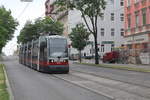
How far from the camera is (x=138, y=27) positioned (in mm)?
55250

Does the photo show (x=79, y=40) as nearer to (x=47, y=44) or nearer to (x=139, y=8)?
(x=139, y=8)

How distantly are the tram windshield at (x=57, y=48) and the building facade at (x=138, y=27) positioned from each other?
1857cm

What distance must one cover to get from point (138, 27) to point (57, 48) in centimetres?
2478

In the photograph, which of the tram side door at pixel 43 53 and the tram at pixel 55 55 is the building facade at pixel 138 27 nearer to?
the tram side door at pixel 43 53

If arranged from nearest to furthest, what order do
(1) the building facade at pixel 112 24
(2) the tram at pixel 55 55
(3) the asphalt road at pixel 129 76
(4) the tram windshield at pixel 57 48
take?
(3) the asphalt road at pixel 129 76, (2) the tram at pixel 55 55, (4) the tram windshield at pixel 57 48, (1) the building facade at pixel 112 24

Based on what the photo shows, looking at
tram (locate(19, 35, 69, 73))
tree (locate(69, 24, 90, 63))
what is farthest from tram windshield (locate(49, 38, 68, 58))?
tree (locate(69, 24, 90, 63))

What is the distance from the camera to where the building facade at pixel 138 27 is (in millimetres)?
52000

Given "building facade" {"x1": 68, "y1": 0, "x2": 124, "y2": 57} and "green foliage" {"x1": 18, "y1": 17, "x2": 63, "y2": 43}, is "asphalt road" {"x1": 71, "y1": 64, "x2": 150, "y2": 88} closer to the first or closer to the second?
"green foliage" {"x1": 18, "y1": 17, "x2": 63, "y2": 43}

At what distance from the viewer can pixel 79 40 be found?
64.4 metres

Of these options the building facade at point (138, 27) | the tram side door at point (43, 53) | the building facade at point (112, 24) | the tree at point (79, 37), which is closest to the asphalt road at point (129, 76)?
the tram side door at point (43, 53)

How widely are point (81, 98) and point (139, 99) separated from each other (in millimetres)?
2033

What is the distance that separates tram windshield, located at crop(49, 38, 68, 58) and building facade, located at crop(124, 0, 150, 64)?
18575mm

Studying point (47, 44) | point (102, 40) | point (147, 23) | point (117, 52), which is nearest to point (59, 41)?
point (47, 44)

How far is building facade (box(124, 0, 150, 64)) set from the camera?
52.0m
